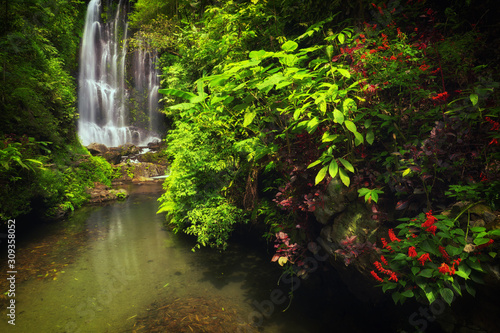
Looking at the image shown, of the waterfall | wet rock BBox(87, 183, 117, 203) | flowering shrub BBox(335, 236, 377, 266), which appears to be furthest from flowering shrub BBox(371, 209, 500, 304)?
the waterfall

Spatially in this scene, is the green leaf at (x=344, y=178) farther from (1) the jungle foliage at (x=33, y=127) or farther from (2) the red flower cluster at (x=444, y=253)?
(1) the jungle foliage at (x=33, y=127)

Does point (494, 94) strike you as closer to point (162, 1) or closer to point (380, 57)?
point (380, 57)

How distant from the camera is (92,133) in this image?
743 inches

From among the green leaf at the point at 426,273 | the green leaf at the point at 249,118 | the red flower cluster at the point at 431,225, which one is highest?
the green leaf at the point at 249,118

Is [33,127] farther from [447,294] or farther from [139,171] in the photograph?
[447,294]

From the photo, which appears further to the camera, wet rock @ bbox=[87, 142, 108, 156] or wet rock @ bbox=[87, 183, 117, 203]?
wet rock @ bbox=[87, 142, 108, 156]

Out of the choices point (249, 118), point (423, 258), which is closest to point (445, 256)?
point (423, 258)

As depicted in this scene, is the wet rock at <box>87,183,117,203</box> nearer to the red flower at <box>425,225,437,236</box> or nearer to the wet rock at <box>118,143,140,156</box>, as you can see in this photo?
the wet rock at <box>118,143,140,156</box>

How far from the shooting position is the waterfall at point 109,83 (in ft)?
65.2

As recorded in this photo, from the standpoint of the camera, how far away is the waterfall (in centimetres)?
1986

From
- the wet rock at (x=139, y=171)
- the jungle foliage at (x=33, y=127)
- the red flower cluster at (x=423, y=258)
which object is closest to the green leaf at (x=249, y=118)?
the red flower cluster at (x=423, y=258)

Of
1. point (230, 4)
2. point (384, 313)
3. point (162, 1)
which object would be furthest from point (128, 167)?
point (384, 313)

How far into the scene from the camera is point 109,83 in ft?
71.4

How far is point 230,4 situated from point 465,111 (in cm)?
414
